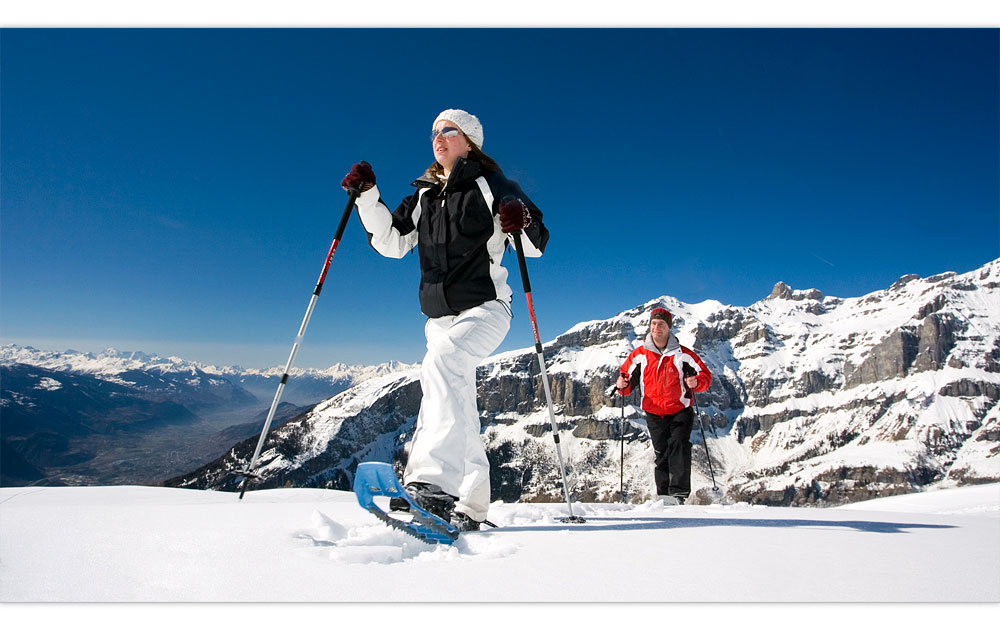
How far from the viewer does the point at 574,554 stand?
102 inches

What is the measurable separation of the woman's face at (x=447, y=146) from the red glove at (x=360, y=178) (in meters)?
0.54

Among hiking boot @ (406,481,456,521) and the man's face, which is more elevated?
the man's face

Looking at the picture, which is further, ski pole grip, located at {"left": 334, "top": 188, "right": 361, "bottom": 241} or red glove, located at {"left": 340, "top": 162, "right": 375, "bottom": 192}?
ski pole grip, located at {"left": 334, "top": 188, "right": 361, "bottom": 241}

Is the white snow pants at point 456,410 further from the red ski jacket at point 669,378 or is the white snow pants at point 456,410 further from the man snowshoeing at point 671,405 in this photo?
the red ski jacket at point 669,378

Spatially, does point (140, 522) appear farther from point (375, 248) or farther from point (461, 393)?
point (375, 248)

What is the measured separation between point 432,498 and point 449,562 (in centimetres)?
80

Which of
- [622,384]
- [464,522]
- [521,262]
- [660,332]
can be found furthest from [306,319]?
[660,332]

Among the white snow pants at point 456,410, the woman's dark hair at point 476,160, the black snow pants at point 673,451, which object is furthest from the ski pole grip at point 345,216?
the black snow pants at point 673,451

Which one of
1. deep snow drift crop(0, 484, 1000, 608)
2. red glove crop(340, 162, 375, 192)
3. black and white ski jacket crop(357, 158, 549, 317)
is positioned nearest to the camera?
deep snow drift crop(0, 484, 1000, 608)

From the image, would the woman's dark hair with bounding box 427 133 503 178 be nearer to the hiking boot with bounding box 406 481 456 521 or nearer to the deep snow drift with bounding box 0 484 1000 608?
the hiking boot with bounding box 406 481 456 521

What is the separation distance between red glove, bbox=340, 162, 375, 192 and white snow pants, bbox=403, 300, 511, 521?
112 cm

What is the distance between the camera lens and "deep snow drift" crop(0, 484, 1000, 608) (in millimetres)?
2037

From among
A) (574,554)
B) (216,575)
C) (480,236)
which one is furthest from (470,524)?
(480,236)

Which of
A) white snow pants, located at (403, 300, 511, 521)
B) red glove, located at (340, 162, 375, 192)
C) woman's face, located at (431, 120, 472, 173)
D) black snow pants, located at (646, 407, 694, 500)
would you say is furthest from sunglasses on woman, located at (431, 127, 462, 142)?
black snow pants, located at (646, 407, 694, 500)
